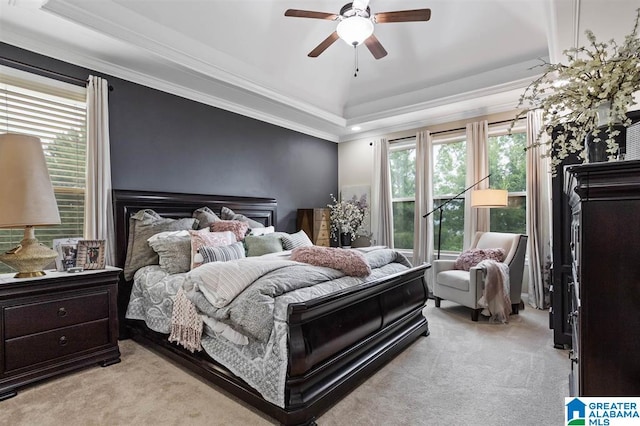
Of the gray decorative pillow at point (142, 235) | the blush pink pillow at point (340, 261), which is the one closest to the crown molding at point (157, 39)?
the gray decorative pillow at point (142, 235)

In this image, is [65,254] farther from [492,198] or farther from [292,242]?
[492,198]

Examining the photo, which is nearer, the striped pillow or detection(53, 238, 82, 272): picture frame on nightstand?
detection(53, 238, 82, 272): picture frame on nightstand

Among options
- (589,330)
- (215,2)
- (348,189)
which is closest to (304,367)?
(589,330)

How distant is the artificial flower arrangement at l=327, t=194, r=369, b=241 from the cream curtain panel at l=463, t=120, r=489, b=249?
179 centimetres

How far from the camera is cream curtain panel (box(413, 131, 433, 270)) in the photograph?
5.43 meters

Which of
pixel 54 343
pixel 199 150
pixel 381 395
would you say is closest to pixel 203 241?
pixel 54 343

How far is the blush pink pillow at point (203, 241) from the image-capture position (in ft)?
10.00

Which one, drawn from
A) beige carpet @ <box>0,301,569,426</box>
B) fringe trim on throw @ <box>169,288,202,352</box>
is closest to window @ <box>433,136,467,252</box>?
beige carpet @ <box>0,301,569,426</box>

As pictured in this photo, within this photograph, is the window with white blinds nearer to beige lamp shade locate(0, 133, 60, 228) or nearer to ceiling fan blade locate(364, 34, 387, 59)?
beige lamp shade locate(0, 133, 60, 228)

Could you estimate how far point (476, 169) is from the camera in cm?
501

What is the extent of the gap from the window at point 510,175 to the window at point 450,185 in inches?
17.1

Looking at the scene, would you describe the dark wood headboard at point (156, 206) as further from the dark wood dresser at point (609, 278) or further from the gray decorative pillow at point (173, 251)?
the dark wood dresser at point (609, 278)

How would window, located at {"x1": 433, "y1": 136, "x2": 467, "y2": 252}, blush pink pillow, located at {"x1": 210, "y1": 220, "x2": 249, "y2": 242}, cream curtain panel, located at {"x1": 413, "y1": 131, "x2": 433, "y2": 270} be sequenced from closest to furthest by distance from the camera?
blush pink pillow, located at {"x1": 210, "y1": 220, "x2": 249, "y2": 242}
window, located at {"x1": 433, "y1": 136, "x2": 467, "y2": 252}
cream curtain panel, located at {"x1": 413, "y1": 131, "x2": 433, "y2": 270}

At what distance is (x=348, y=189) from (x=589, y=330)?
216 inches
